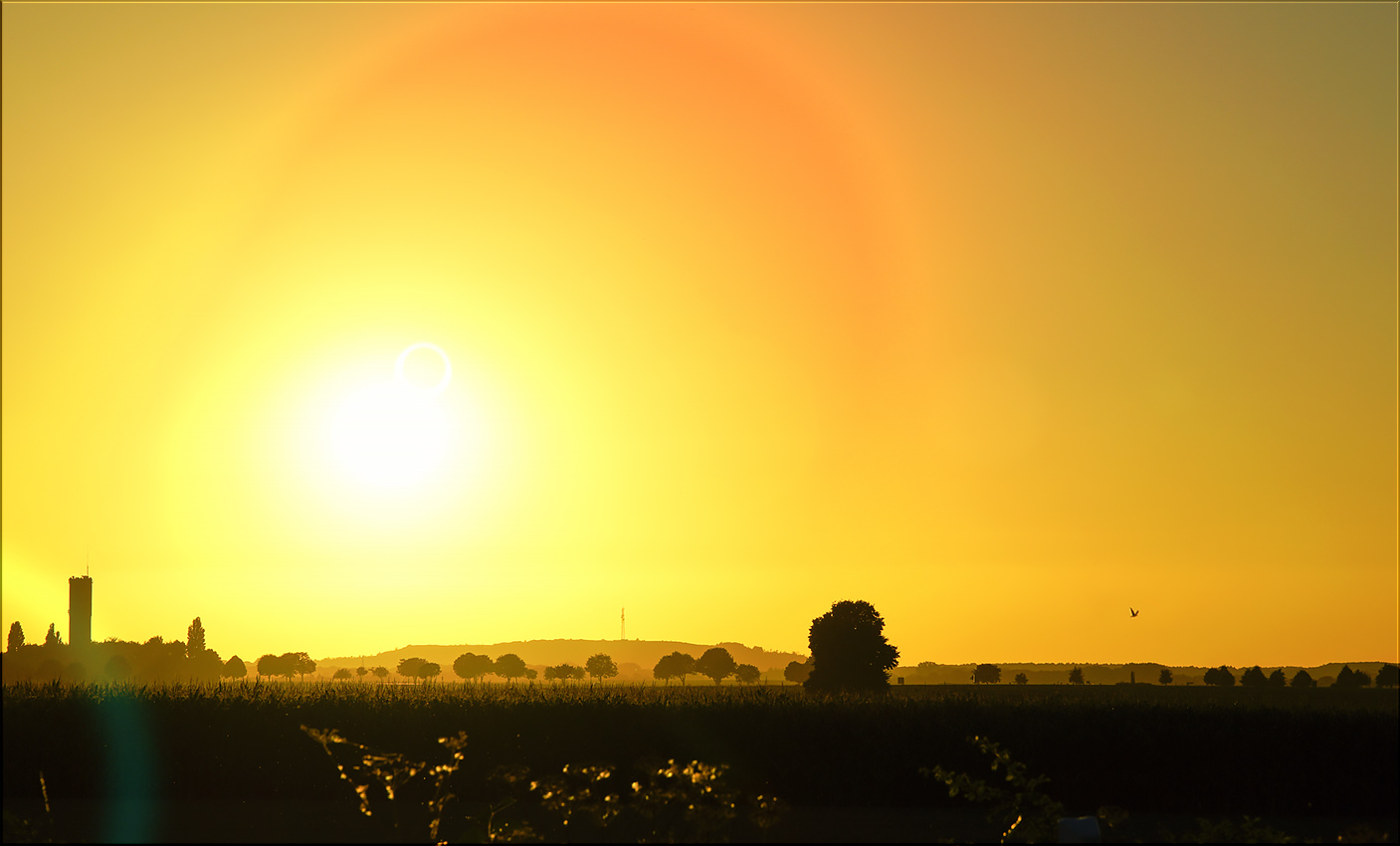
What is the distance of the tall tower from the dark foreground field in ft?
50.3

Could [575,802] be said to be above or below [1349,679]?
below

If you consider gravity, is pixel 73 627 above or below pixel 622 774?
above

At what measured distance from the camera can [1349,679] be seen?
34.9m

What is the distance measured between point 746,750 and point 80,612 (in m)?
31.7

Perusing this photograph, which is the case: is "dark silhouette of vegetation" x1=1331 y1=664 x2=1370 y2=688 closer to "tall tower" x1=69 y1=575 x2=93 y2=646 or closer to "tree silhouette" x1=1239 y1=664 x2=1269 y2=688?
"tree silhouette" x1=1239 y1=664 x2=1269 y2=688

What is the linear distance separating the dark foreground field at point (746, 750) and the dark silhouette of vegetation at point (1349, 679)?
0.34 metres

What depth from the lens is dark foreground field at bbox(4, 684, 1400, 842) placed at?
3259 centimetres

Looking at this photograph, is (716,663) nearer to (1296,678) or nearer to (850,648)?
(850,648)

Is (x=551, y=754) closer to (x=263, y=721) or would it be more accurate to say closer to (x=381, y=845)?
(x=263, y=721)

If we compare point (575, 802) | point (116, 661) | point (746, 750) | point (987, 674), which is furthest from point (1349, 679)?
point (987, 674)

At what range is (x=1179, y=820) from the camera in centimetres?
3133

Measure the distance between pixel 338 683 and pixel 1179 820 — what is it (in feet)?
88.9

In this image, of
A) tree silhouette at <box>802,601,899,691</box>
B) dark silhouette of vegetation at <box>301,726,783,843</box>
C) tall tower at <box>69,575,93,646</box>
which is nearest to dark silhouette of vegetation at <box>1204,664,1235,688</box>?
tree silhouette at <box>802,601,899,691</box>

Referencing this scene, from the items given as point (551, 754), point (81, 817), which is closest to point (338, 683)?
point (551, 754)
